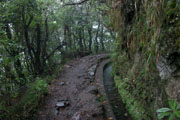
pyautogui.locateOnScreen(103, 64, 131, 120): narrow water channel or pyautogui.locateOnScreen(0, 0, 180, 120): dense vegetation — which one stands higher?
pyautogui.locateOnScreen(0, 0, 180, 120): dense vegetation

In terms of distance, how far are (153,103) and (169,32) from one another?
4.54ft

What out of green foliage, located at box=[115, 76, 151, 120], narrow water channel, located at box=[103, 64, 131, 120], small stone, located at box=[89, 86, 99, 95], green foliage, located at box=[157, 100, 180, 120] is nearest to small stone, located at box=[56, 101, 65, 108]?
small stone, located at box=[89, 86, 99, 95]

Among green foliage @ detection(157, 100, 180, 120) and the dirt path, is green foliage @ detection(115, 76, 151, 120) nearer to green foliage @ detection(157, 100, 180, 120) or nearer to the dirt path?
the dirt path

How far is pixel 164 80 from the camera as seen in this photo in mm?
2414

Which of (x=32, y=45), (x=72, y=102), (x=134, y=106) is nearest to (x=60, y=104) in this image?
(x=72, y=102)

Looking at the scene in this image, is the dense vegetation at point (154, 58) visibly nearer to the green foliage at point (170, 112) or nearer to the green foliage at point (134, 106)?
the green foliage at point (134, 106)

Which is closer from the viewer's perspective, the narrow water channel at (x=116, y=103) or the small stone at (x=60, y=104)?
the narrow water channel at (x=116, y=103)

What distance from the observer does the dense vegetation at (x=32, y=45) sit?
4035 millimetres

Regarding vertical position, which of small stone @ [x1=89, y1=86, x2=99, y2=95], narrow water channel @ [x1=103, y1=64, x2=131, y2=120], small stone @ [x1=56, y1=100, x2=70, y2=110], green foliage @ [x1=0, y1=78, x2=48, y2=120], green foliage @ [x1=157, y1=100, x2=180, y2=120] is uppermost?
green foliage @ [x1=157, y1=100, x2=180, y2=120]

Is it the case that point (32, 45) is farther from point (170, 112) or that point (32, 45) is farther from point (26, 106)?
point (170, 112)

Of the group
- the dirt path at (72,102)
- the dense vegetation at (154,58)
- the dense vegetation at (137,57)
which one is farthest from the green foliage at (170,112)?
the dirt path at (72,102)

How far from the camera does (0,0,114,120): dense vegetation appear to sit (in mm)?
4035

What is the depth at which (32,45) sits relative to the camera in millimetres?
9227

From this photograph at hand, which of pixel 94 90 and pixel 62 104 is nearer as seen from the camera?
pixel 62 104
